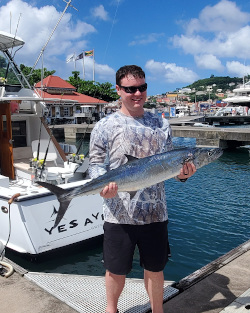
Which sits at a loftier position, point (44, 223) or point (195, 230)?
point (44, 223)

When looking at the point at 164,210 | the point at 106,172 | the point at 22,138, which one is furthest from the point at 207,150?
the point at 22,138

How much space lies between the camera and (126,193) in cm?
265

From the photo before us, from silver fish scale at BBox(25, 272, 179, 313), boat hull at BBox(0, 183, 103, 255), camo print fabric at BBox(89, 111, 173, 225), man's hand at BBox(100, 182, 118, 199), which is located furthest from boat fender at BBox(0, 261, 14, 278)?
man's hand at BBox(100, 182, 118, 199)

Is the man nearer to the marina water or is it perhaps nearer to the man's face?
the man's face

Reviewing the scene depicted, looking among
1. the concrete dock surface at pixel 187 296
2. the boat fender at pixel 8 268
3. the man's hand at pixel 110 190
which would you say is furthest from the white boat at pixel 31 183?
the man's hand at pixel 110 190

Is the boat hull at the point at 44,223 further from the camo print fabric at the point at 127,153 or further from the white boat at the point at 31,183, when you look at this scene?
the camo print fabric at the point at 127,153

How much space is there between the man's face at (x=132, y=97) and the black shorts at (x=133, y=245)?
0.90 m

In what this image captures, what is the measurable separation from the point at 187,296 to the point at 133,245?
1259 millimetres

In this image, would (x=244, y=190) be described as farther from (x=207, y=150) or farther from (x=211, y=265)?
(x=207, y=150)

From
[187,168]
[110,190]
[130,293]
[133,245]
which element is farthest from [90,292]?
[187,168]

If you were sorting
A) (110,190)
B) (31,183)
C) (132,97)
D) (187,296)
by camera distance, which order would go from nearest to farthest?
(110,190), (132,97), (187,296), (31,183)

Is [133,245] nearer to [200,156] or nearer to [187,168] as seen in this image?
[187,168]

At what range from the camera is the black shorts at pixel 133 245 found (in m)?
2.66

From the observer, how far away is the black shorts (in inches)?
105
